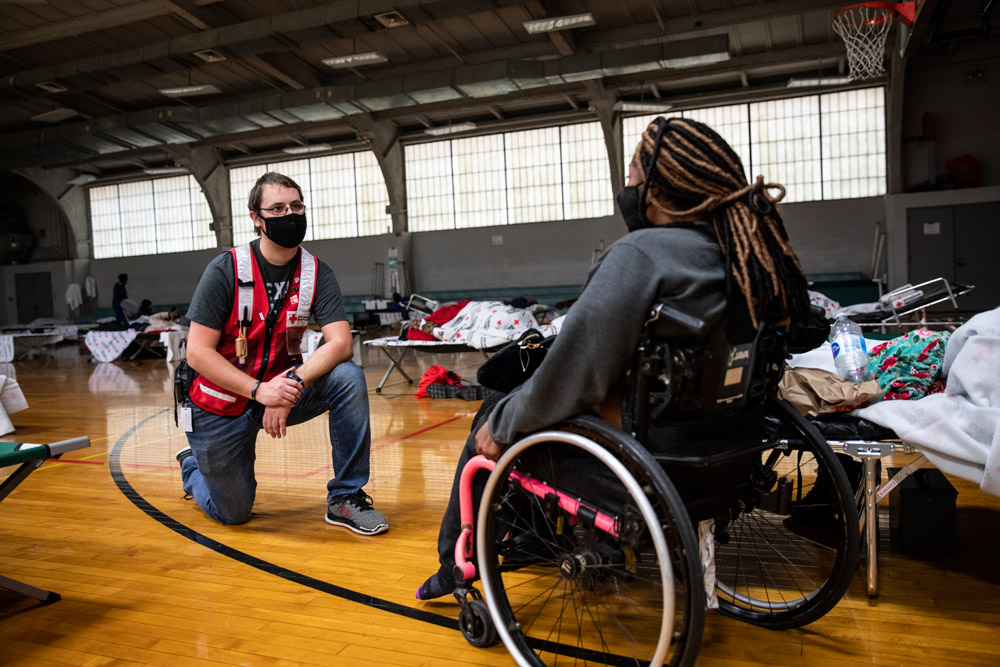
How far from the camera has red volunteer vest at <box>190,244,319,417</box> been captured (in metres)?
2.61

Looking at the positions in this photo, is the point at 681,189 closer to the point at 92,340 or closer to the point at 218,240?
the point at 92,340

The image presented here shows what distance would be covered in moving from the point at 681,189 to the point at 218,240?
747 inches

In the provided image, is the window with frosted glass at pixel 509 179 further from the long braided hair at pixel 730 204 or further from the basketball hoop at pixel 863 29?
the long braided hair at pixel 730 204

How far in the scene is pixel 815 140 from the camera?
13844mm

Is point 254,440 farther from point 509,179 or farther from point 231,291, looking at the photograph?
point 509,179

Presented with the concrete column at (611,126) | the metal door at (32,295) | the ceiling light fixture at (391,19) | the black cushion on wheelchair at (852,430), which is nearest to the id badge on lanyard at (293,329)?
the black cushion on wheelchair at (852,430)

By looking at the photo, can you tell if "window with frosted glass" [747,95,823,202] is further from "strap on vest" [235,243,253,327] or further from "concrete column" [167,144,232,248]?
"strap on vest" [235,243,253,327]

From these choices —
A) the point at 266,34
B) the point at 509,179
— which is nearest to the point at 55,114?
the point at 266,34

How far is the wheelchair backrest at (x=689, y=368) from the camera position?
130 centimetres

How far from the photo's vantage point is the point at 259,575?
7.42 feet

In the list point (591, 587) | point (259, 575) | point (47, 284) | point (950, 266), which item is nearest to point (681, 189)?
point (591, 587)

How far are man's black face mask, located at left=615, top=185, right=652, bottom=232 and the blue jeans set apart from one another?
1433 mm

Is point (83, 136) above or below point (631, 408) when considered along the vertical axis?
above

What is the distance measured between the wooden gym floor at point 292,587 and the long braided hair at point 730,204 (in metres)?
0.89
